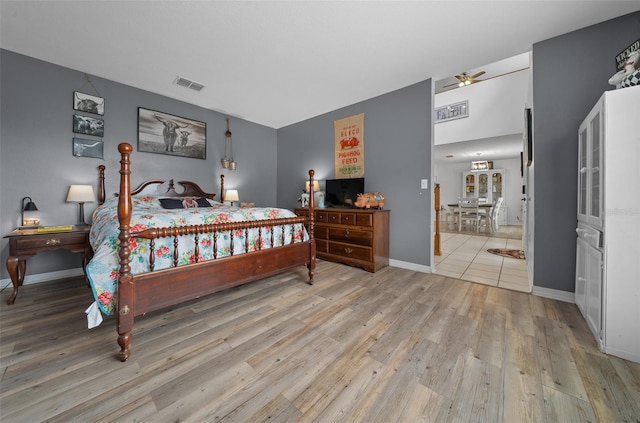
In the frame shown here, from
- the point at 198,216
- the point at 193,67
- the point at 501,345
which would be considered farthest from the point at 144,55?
the point at 501,345

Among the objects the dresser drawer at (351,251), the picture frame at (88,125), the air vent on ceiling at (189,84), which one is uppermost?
the air vent on ceiling at (189,84)

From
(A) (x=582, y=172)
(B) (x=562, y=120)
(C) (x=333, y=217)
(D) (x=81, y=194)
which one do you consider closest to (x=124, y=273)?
(D) (x=81, y=194)

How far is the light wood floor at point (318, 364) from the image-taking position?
1102 mm

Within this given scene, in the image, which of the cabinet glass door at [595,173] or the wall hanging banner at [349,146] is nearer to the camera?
the cabinet glass door at [595,173]

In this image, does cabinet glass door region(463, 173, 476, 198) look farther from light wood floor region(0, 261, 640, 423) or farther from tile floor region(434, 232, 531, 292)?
light wood floor region(0, 261, 640, 423)

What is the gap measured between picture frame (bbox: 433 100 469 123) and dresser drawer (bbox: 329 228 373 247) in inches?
156

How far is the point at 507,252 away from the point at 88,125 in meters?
6.75

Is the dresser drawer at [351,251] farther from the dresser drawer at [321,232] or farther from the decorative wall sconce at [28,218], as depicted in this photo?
the decorative wall sconce at [28,218]

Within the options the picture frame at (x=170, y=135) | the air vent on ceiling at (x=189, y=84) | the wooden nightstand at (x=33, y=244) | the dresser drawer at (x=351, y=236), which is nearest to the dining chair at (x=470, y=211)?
the dresser drawer at (x=351, y=236)

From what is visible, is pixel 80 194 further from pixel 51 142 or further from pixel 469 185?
pixel 469 185

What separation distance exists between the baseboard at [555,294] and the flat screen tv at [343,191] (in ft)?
7.72

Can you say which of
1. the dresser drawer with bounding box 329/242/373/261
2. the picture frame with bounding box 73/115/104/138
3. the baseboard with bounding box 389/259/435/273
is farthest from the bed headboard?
the baseboard with bounding box 389/259/435/273

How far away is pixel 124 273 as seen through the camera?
1486 millimetres

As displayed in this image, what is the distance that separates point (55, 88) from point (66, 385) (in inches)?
138
